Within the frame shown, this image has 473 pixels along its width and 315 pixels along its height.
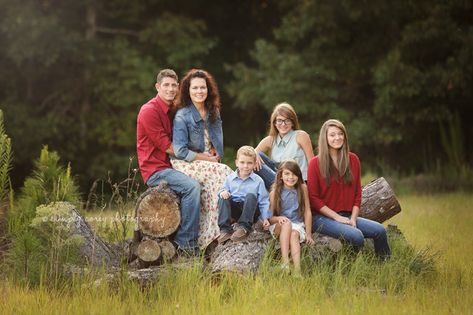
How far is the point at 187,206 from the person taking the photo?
7719mm

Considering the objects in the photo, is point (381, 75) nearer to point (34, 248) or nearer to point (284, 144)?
point (284, 144)

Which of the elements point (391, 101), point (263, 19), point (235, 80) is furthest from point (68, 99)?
point (391, 101)

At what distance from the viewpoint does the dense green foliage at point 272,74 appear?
16.8 metres

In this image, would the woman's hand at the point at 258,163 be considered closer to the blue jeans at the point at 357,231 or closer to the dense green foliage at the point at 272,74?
the blue jeans at the point at 357,231

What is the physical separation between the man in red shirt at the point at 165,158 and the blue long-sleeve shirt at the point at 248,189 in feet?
1.09

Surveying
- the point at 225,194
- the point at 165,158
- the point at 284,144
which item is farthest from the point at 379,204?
the point at 165,158

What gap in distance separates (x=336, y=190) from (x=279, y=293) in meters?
1.55

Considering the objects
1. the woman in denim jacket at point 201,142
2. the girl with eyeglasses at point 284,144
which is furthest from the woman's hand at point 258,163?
the woman in denim jacket at point 201,142

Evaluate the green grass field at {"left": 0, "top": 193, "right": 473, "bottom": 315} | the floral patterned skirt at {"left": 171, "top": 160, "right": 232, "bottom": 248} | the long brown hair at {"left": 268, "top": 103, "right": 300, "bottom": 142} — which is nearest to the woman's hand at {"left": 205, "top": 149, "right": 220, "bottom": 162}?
the floral patterned skirt at {"left": 171, "top": 160, "right": 232, "bottom": 248}

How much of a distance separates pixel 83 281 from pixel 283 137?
2752 mm

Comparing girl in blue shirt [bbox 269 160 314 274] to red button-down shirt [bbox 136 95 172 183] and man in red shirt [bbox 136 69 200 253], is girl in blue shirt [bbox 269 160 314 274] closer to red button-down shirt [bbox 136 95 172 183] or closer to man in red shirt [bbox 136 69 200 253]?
man in red shirt [bbox 136 69 200 253]

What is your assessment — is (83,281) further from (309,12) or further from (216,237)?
(309,12)

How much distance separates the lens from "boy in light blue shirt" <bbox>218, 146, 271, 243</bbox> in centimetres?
737

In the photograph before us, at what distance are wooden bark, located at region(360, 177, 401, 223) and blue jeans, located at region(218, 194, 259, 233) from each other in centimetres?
140
